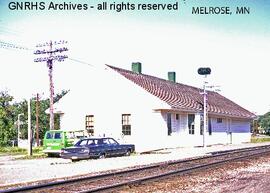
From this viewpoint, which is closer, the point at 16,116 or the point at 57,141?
the point at 57,141

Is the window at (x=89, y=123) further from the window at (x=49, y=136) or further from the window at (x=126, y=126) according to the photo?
the window at (x=49, y=136)

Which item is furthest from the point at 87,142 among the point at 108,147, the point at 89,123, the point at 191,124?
the point at 191,124

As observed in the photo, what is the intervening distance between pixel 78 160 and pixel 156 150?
8.83 metres

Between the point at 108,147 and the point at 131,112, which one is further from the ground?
the point at 131,112

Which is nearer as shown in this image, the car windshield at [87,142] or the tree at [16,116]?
the car windshield at [87,142]

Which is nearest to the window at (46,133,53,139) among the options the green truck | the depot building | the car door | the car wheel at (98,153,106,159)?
the green truck

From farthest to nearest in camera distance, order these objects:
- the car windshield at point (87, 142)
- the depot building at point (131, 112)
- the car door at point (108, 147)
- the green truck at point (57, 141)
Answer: the depot building at point (131, 112), the green truck at point (57, 141), the car door at point (108, 147), the car windshield at point (87, 142)

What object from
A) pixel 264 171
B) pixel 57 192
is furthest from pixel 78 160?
pixel 57 192

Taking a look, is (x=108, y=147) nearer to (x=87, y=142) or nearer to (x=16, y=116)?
(x=87, y=142)

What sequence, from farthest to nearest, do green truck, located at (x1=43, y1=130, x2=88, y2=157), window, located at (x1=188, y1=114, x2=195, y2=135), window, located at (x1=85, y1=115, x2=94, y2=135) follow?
1. window, located at (x1=188, y1=114, x2=195, y2=135)
2. window, located at (x1=85, y1=115, x2=94, y2=135)
3. green truck, located at (x1=43, y1=130, x2=88, y2=157)

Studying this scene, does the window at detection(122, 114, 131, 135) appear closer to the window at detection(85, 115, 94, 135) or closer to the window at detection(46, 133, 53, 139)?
the window at detection(85, 115, 94, 135)

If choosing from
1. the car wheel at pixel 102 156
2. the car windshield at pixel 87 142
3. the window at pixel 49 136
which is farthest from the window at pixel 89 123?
the car windshield at pixel 87 142

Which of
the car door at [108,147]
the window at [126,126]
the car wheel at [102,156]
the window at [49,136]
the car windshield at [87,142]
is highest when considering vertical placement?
the window at [126,126]

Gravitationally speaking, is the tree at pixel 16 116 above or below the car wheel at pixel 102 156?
above
